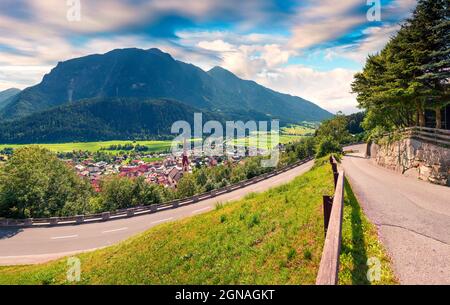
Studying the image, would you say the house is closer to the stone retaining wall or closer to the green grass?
the stone retaining wall

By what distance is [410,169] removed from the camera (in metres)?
20.5

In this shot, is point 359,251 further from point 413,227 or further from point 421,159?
point 421,159

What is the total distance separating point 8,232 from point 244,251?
29176 mm

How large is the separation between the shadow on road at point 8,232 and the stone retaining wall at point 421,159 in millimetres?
35550

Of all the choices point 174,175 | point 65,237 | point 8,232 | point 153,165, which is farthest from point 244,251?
point 153,165

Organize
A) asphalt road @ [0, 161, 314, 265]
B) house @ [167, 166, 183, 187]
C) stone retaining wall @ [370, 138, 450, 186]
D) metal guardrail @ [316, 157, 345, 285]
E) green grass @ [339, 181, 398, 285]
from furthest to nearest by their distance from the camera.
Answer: house @ [167, 166, 183, 187] < asphalt road @ [0, 161, 314, 265] < stone retaining wall @ [370, 138, 450, 186] < green grass @ [339, 181, 398, 285] < metal guardrail @ [316, 157, 345, 285]

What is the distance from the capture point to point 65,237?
25.3 metres

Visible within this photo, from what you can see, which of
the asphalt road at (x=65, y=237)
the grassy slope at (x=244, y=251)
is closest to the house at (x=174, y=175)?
the asphalt road at (x=65, y=237)

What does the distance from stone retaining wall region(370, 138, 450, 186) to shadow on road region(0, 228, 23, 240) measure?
35.5 metres

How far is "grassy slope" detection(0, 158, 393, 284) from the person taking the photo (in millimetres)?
6848

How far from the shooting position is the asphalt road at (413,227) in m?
5.93

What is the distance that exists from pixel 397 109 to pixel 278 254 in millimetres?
31608

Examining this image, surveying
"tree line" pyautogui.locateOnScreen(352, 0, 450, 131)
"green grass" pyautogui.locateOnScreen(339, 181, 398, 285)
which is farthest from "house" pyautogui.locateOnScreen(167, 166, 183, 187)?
"green grass" pyautogui.locateOnScreen(339, 181, 398, 285)

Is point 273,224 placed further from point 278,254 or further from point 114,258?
point 114,258
